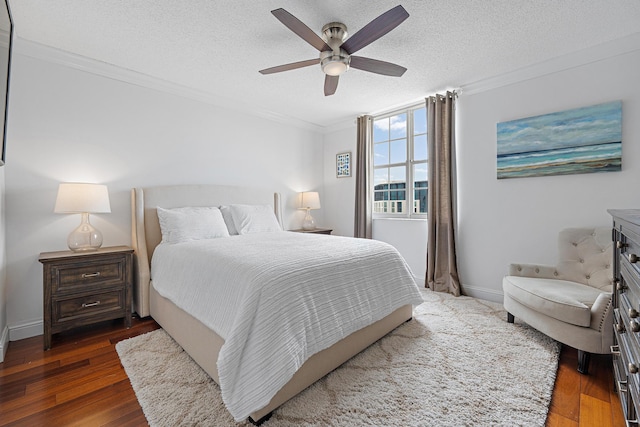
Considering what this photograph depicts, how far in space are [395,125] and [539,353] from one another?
10.8 ft

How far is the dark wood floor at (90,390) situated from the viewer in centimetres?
145

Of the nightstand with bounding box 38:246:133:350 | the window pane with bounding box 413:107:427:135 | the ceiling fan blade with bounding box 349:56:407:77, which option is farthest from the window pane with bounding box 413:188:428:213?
the nightstand with bounding box 38:246:133:350

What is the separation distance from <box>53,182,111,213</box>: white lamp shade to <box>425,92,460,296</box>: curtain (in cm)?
361

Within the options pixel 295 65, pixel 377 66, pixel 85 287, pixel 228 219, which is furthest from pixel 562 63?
pixel 85 287

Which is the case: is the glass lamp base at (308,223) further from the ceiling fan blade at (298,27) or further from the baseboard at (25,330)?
the baseboard at (25,330)

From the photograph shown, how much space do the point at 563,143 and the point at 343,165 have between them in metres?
2.88

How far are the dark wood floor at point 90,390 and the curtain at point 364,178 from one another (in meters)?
2.70

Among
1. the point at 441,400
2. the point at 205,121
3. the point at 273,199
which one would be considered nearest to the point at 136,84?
the point at 205,121

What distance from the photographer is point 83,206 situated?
2381 millimetres

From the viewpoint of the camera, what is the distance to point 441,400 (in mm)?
1576

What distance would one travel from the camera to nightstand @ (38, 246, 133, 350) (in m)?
2.20

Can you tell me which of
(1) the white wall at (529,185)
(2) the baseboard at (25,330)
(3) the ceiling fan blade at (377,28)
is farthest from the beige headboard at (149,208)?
(1) the white wall at (529,185)

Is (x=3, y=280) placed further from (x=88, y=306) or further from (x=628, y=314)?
(x=628, y=314)

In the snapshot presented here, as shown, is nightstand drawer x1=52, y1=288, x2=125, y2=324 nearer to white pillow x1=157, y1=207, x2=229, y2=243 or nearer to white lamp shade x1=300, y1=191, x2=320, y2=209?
white pillow x1=157, y1=207, x2=229, y2=243
